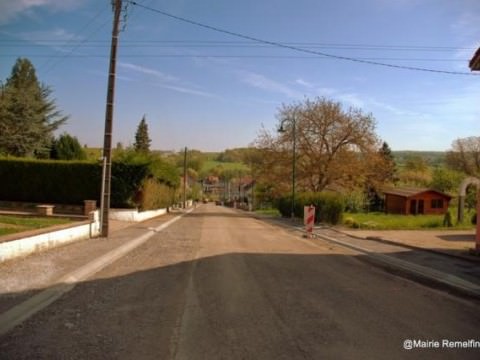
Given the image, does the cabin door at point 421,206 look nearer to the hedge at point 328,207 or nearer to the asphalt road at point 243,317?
the hedge at point 328,207

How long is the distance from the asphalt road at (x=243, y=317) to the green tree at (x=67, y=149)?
106 ft

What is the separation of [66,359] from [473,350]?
444 cm

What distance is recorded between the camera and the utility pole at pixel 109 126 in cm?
1728

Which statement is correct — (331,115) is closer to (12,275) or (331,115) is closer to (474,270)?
(474,270)

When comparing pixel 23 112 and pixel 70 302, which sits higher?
pixel 23 112

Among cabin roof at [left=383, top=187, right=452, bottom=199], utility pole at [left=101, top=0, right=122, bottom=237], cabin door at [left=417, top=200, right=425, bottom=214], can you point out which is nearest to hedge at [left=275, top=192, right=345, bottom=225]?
utility pole at [left=101, top=0, right=122, bottom=237]

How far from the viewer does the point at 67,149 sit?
136 ft

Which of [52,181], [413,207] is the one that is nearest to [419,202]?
[413,207]

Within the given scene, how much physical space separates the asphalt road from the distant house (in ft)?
155

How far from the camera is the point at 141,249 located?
48.8ft

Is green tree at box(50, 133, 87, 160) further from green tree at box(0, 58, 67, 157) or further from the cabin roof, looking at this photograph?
the cabin roof

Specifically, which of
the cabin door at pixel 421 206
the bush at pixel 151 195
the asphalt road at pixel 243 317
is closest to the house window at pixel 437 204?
the cabin door at pixel 421 206

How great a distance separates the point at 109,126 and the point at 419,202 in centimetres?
4683

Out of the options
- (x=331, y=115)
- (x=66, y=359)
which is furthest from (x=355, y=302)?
(x=331, y=115)
